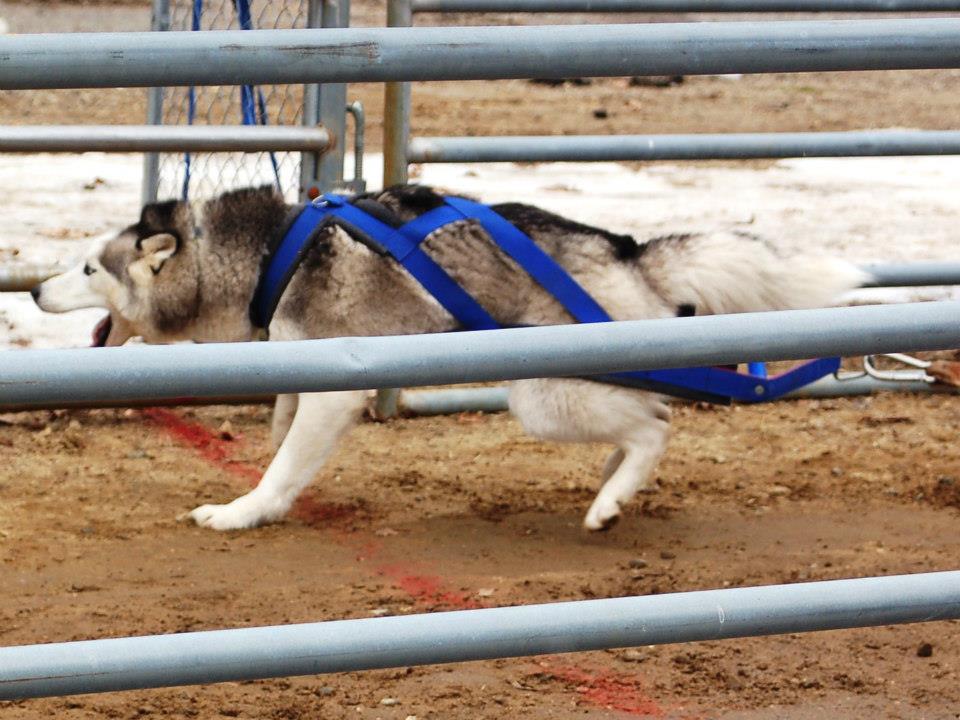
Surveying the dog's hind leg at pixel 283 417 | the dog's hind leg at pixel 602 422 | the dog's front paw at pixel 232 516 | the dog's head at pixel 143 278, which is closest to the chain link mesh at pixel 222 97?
the dog's head at pixel 143 278

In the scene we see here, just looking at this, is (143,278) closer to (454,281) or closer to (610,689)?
(454,281)

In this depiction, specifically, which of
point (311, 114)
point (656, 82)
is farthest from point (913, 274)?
point (656, 82)

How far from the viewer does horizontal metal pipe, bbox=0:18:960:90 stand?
172 centimetres

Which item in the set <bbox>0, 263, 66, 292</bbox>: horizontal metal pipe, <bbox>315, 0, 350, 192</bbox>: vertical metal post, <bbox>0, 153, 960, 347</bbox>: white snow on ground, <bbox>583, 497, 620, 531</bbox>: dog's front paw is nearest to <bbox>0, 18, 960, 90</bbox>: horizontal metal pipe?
<bbox>583, 497, 620, 531</bbox>: dog's front paw

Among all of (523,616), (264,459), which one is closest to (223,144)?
(264,459)

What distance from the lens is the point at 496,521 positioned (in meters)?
4.55

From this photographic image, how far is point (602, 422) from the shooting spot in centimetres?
429

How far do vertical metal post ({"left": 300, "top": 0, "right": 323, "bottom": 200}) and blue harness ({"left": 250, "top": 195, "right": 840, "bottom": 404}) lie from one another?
2.20 ft

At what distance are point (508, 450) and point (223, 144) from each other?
1477 millimetres

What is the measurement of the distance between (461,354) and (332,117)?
3.30 meters

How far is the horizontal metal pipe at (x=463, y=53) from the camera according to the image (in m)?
1.72

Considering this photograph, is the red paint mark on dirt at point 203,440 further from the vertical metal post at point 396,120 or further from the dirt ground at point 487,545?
the vertical metal post at point 396,120

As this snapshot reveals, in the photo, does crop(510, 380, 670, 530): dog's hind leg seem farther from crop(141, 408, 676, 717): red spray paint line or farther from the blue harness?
crop(141, 408, 676, 717): red spray paint line

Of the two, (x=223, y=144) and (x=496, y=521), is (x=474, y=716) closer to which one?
(x=496, y=521)
